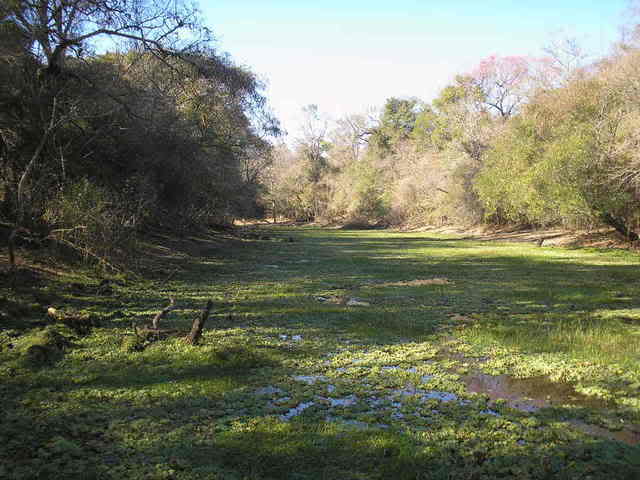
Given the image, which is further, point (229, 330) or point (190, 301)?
point (190, 301)

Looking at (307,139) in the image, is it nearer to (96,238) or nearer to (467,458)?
(96,238)

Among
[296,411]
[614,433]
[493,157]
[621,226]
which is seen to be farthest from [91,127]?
[493,157]

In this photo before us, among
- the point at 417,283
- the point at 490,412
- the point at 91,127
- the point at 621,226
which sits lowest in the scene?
the point at 417,283

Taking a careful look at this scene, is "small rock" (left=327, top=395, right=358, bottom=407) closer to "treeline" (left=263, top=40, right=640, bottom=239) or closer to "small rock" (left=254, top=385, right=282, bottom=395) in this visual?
"small rock" (left=254, top=385, right=282, bottom=395)

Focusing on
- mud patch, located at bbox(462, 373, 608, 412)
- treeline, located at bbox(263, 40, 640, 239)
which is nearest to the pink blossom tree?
treeline, located at bbox(263, 40, 640, 239)

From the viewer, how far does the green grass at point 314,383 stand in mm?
4051

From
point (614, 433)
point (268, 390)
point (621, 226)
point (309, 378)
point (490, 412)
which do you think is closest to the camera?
point (614, 433)

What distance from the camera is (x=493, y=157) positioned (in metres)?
33.6

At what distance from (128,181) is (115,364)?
31.6 feet

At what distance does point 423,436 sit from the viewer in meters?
4.50

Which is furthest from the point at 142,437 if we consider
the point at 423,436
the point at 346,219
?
the point at 346,219

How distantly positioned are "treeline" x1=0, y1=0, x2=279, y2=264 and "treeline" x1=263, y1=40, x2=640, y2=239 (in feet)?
54.4

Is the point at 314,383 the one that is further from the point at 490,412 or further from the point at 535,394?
the point at 535,394

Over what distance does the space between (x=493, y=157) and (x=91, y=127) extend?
27.8 m
